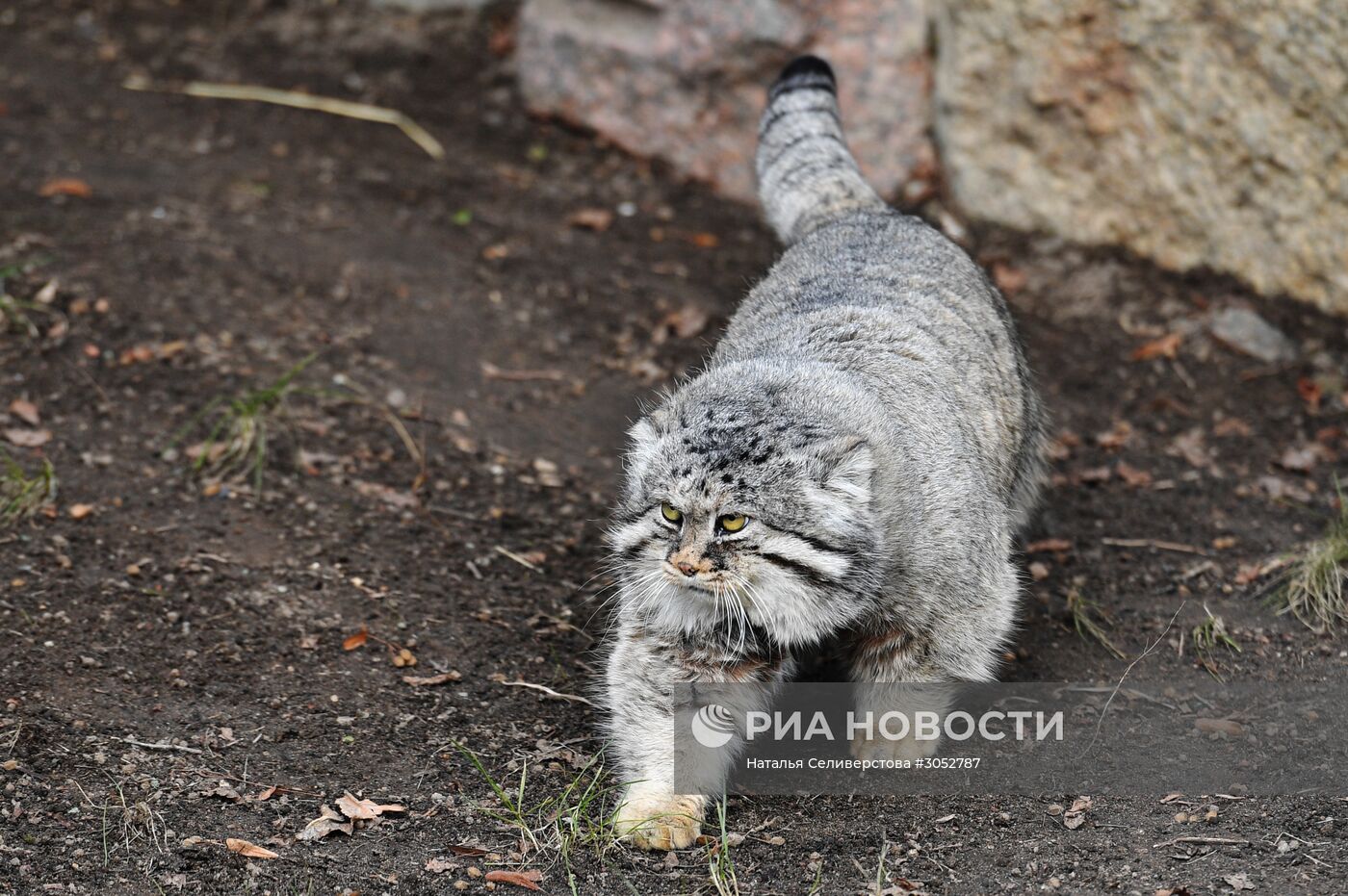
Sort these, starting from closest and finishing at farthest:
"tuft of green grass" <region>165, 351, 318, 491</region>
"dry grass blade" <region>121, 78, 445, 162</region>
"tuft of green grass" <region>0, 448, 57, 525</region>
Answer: "tuft of green grass" <region>0, 448, 57, 525</region> → "tuft of green grass" <region>165, 351, 318, 491</region> → "dry grass blade" <region>121, 78, 445, 162</region>

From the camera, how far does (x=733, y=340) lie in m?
5.51

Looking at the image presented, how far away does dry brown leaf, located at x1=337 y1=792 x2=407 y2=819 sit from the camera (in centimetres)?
453

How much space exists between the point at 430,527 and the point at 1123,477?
342cm

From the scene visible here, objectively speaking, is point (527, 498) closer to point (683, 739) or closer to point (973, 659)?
point (683, 739)

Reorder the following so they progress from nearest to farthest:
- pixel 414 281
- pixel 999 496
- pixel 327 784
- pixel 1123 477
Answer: pixel 327 784
pixel 999 496
pixel 1123 477
pixel 414 281

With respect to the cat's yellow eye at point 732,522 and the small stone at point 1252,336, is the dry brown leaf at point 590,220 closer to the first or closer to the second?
the small stone at point 1252,336

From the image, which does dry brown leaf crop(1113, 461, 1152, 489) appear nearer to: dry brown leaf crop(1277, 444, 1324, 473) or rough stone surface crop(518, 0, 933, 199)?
dry brown leaf crop(1277, 444, 1324, 473)

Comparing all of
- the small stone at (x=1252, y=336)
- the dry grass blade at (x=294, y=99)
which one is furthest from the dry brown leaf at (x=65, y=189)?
the small stone at (x=1252, y=336)

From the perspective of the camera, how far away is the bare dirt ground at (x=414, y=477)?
4.48 meters

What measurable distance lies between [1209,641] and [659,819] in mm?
2456

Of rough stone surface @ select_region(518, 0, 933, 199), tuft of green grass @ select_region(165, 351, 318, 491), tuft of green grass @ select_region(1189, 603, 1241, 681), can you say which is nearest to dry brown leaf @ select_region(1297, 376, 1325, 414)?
tuft of green grass @ select_region(1189, 603, 1241, 681)

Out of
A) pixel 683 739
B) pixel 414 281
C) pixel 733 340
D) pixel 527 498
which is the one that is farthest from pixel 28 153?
pixel 683 739

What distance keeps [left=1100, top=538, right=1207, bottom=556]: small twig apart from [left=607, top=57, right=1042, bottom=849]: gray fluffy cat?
2.94 ft

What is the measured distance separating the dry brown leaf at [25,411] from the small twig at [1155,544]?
16.0ft
